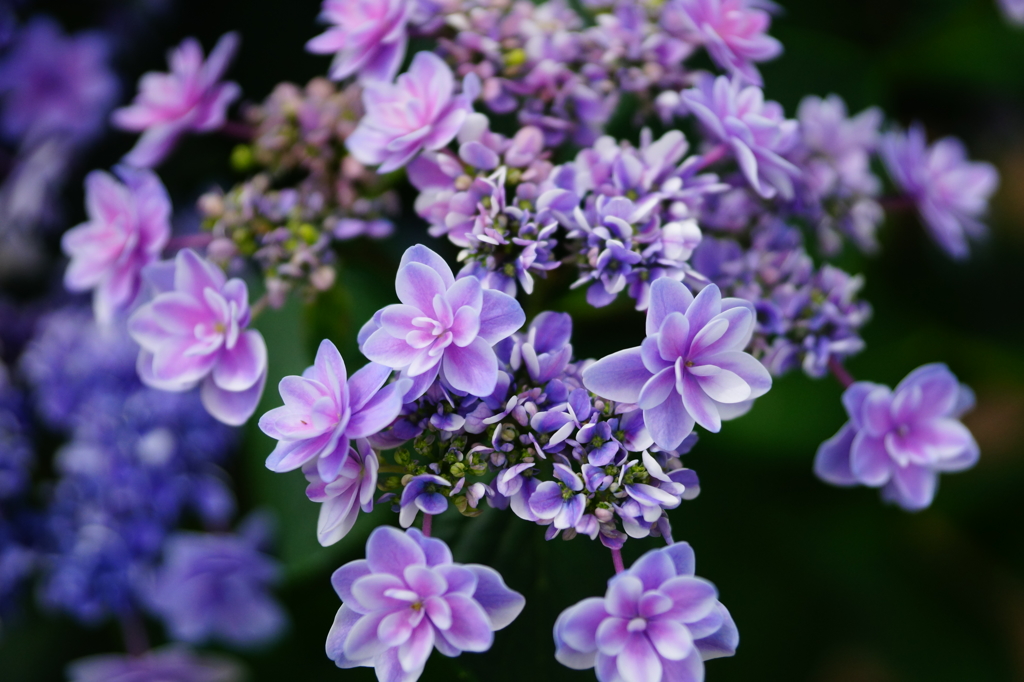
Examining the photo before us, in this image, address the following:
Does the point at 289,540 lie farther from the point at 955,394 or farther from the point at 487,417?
the point at 955,394

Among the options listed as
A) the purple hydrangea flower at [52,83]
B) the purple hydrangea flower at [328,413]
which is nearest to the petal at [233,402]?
the purple hydrangea flower at [328,413]

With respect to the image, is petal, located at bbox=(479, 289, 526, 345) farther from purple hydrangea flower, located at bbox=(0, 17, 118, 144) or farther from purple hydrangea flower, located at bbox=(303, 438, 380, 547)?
purple hydrangea flower, located at bbox=(0, 17, 118, 144)

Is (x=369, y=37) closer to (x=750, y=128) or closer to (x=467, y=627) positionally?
(x=750, y=128)

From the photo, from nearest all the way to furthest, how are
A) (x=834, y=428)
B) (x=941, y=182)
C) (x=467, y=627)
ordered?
(x=467, y=627)
(x=941, y=182)
(x=834, y=428)

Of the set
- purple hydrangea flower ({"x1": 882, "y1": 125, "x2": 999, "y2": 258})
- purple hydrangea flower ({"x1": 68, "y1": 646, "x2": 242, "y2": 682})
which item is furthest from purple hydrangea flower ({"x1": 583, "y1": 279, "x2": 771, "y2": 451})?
purple hydrangea flower ({"x1": 68, "y1": 646, "x2": 242, "y2": 682})

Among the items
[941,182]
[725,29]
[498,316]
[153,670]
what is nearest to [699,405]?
[498,316]

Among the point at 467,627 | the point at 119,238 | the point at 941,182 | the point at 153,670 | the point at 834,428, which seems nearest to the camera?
the point at 467,627
